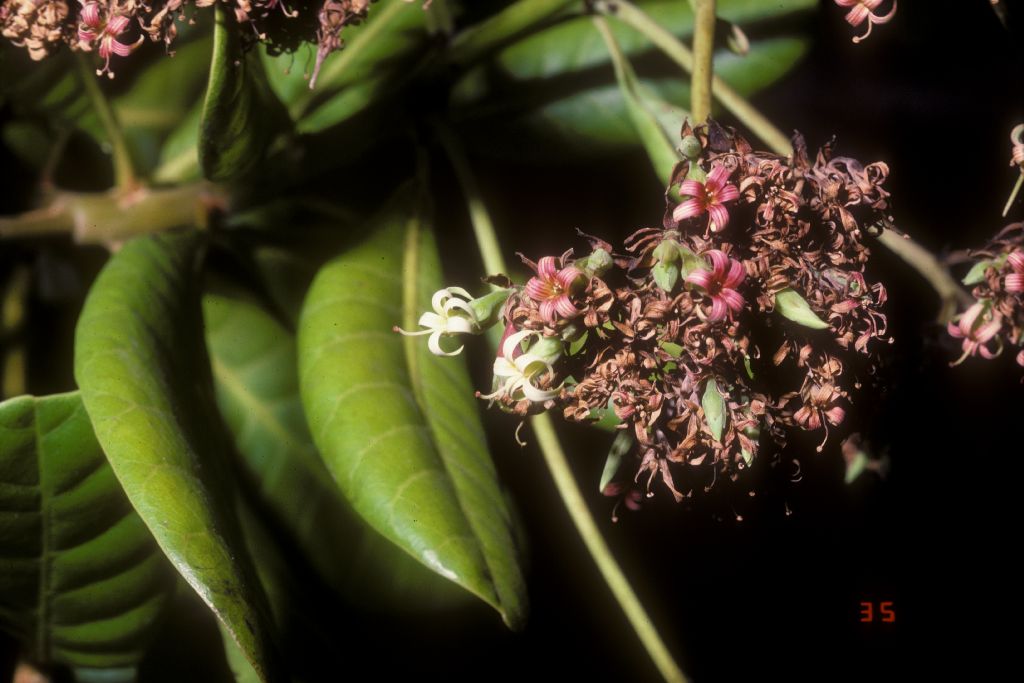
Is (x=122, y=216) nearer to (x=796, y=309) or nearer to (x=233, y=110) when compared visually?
(x=233, y=110)

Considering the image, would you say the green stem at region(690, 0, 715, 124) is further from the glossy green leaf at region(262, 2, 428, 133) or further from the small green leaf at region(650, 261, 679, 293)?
the glossy green leaf at region(262, 2, 428, 133)

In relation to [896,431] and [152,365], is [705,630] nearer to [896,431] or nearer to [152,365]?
[896,431]

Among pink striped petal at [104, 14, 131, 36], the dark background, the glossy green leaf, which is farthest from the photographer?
the dark background

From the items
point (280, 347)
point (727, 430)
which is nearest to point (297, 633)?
point (280, 347)

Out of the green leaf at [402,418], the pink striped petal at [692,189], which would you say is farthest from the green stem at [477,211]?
the pink striped petal at [692,189]

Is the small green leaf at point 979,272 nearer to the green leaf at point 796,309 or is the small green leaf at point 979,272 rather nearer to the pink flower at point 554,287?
the green leaf at point 796,309

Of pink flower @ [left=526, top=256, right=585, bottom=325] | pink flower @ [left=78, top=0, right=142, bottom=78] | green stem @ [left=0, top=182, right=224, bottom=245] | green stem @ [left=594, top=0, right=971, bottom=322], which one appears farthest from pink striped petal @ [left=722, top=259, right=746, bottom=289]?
green stem @ [left=0, top=182, right=224, bottom=245]

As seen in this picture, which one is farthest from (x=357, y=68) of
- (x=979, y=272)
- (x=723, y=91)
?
(x=979, y=272)
